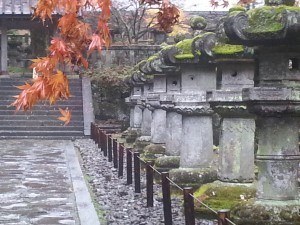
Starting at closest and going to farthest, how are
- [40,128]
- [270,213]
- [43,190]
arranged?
[270,213] → [43,190] → [40,128]

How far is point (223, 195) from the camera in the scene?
9.13 metres

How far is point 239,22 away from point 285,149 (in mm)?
1450

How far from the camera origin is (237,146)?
934 cm

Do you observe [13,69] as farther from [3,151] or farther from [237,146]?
[237,146]

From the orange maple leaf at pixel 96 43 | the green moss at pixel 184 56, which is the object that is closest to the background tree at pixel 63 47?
the orange maple leaf at pixel 96 43

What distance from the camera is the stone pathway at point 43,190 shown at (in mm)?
9586

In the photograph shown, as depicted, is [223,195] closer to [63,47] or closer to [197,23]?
[197,23]

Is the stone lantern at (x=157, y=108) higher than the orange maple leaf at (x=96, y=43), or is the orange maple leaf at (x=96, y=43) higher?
the orange maple leaf at (x=96, y=43)

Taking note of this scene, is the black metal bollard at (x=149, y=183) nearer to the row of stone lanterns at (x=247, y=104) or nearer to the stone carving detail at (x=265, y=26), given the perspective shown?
the row of stone lanterns at (x=247, y=104)

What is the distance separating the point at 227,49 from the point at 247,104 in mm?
2077

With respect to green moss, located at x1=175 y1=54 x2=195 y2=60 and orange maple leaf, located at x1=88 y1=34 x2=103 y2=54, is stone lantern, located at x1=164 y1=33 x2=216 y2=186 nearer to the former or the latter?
green moss, located at x1=175 y1=54 x2=195 y2=60

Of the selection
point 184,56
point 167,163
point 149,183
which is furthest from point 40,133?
point 149,183

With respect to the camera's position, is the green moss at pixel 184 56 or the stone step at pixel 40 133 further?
the stone step at pixel 40 133

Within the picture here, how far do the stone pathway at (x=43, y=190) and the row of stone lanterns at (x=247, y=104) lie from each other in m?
1.92
